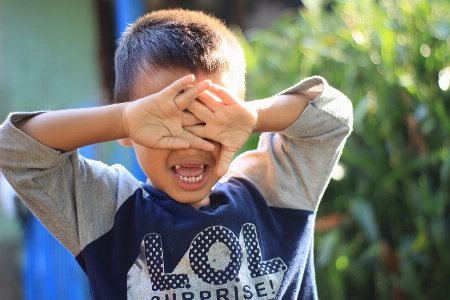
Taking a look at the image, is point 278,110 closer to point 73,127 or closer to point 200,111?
point 200,111

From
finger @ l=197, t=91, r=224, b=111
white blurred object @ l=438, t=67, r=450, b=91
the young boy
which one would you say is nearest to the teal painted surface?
the young boy

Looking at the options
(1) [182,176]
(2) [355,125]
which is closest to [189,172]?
(1) [182,176]

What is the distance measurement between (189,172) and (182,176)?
0.02 meters

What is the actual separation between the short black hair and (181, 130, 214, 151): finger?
126mm

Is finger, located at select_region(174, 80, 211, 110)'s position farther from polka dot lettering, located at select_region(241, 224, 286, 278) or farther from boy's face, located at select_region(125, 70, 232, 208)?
polka dot lettering, located at select_region(241, 224, 286, 278)

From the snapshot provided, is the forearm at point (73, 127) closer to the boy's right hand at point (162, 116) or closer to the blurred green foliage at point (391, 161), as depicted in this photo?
the boy's right hand at point (162, 116)

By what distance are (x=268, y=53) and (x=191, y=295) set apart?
1.80 meters

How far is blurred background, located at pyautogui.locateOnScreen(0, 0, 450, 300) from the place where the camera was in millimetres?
2135

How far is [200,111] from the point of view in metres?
1.04

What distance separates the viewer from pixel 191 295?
1.08 meters

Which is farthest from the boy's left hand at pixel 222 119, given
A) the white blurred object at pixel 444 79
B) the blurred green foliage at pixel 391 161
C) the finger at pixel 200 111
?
the white blurred object at pixel 444 79

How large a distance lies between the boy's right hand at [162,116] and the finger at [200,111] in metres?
0.02

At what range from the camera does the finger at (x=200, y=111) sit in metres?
1.04

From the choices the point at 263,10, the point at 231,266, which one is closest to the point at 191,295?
the point at 231,266
